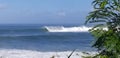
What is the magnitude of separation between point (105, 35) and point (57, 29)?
7355 centimetres

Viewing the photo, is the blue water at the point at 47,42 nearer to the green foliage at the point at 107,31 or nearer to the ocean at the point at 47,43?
the ocean at the point at 47,43

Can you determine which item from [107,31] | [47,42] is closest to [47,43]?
[47,42]

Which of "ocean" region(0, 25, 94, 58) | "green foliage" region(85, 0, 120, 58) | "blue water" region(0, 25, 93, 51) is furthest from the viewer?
"blue water" region(0, 25, 93, 51)

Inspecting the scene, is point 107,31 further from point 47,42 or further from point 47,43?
point 47,42

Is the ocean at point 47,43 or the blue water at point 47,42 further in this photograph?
the blue water at point 47,42

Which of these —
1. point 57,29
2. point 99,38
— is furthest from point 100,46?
point 57,29

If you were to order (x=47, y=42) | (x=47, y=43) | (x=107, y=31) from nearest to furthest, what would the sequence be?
(x=107, y=31) < (x=47, y=43) < (x=47, y=42)

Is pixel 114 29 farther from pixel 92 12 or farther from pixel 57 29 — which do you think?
pixel 57 29

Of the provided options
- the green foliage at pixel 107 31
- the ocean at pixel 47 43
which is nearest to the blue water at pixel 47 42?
the ocean at pixel 47 43

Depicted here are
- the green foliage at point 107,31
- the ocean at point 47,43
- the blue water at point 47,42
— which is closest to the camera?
the green foliage at point 107,31

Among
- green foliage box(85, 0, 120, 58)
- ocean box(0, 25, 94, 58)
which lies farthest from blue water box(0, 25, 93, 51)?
green foliage box(85, 0, 120, 58)

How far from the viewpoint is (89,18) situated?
493cm

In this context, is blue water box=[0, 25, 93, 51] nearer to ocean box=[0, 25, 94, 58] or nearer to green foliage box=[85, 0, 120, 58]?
ocean box=[0, 25, 94, 58]

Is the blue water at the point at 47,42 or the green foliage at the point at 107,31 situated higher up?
the blue water at the point at 47,42
